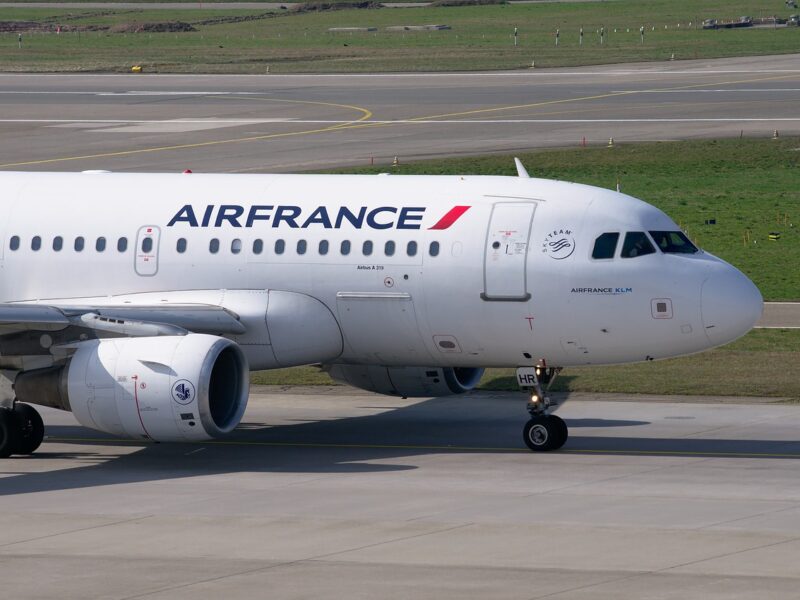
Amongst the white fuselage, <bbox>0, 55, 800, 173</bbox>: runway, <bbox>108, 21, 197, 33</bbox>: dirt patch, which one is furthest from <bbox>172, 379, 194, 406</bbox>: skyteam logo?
<bbox>108, 21, 197, 33</bbox>: dirt patch

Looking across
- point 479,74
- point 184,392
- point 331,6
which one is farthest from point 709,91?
point 331,6

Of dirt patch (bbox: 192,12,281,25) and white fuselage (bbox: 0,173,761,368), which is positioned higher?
dirt patch (bbox: 192,12,281,25)

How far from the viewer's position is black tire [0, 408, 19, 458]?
2886 cm

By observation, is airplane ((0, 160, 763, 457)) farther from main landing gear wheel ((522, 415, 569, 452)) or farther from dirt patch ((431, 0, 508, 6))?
dirt patch ((431, 0, 508, 6))

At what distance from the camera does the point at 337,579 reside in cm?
1986

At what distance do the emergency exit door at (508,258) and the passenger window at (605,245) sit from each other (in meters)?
1.17

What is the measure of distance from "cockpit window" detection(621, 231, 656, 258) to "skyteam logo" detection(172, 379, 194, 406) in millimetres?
7605

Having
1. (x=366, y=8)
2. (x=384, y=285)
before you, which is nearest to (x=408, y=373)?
(x=384, y=285)

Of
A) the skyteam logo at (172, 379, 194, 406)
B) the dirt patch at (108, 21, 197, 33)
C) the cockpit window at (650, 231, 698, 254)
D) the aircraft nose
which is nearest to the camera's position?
the skyteam logo at (172, 379, 194, 406)

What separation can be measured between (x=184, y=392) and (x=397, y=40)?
102611 mm

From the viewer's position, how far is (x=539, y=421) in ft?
94.5

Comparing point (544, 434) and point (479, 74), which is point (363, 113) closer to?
point (479, 74)

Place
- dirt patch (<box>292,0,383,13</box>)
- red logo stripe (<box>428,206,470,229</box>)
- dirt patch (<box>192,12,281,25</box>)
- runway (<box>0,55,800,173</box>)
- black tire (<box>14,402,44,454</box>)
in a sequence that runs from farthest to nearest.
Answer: dirt patch (<box>292,0,383,13</box>) → dirt patch (<box>192,12,281,25</box>) → runway (<box>0,55,800,173</box>) → black tire (<box>14,402,44,454</box>) → red logo stripe (<box>428,206,470,229</box>)

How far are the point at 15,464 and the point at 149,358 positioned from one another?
3.64 metres
